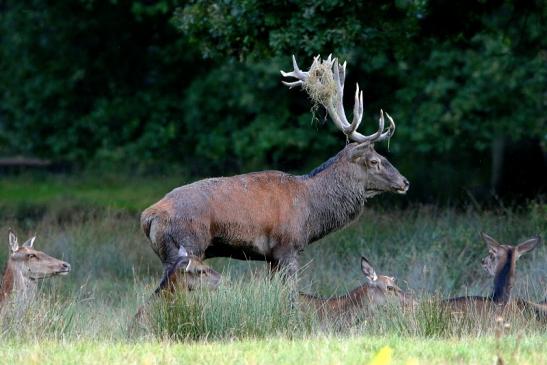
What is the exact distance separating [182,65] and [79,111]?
2.41 m

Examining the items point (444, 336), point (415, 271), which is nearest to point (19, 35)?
point (415, 271)

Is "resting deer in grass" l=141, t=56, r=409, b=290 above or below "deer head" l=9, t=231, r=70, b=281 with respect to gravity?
above

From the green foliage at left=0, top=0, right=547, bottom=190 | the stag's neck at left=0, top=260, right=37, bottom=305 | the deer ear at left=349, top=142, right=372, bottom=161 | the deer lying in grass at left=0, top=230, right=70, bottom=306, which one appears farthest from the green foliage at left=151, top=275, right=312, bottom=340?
the green foliage at left=0, top=0, right=547, bottom=190

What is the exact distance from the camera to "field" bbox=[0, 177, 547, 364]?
26.3 feet

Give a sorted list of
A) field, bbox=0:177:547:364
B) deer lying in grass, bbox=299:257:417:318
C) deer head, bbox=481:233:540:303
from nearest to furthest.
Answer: field, bbox=0:177:547:364 → deer lying in grass, bbox=299:257:417:318 → deer head, bbox=481:233:540:303

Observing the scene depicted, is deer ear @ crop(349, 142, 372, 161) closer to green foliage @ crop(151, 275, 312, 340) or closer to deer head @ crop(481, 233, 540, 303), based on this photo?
deer head @ crop(481, 233, 540, 303)

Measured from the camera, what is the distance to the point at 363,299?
10.7 meters

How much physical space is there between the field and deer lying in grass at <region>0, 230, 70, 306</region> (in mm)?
254

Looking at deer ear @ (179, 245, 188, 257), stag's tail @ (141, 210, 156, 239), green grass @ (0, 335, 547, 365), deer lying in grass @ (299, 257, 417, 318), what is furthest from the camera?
stag's tail @ (141, 210, 156, 239)

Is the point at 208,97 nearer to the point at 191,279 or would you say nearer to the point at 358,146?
the point at 358,146

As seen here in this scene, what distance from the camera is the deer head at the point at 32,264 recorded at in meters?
11.4

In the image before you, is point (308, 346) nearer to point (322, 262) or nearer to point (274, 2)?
point (322, 262)

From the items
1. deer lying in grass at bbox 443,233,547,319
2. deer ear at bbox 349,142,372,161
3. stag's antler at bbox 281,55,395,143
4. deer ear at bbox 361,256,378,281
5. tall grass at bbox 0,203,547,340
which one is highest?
stag's antler at bbox 281,55,395,143

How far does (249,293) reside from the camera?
31.4ft
